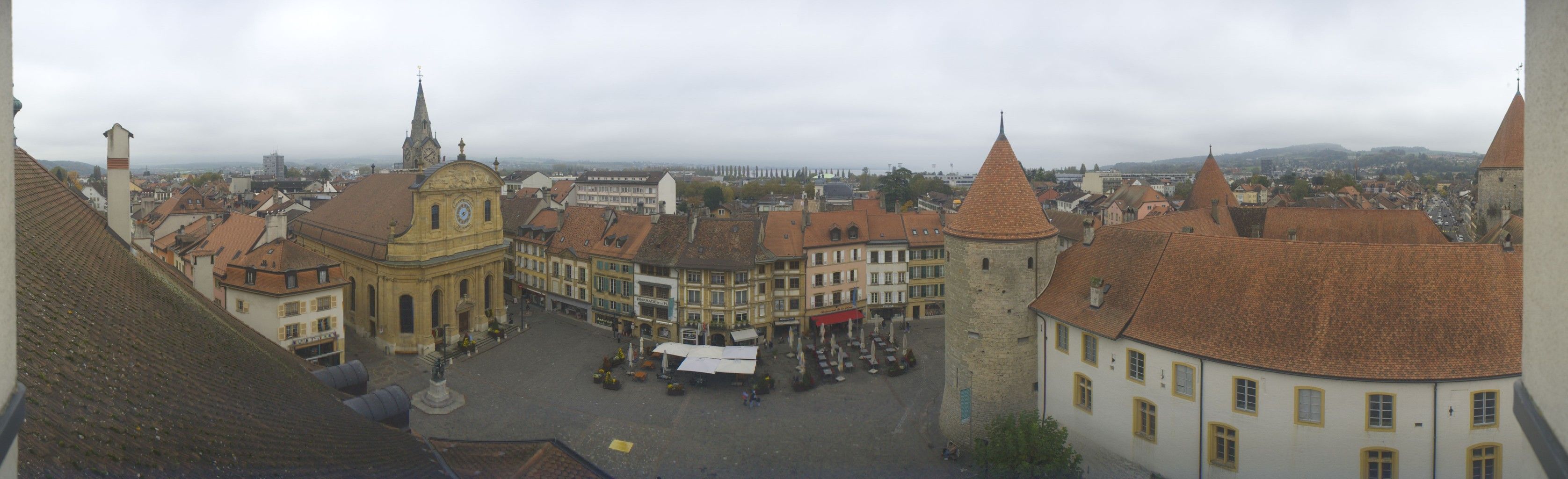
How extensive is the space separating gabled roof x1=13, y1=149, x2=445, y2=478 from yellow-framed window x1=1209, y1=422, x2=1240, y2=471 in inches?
749

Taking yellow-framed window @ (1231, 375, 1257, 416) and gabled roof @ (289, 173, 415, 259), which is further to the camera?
gabled roof @ (289, 173, 415, 259)

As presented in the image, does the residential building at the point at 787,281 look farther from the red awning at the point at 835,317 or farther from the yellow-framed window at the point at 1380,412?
the yellow-framed window at the point at 1380,412

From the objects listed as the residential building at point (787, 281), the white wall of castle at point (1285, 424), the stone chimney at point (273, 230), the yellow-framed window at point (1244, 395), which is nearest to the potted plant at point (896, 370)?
the residential building at point (787, 281)

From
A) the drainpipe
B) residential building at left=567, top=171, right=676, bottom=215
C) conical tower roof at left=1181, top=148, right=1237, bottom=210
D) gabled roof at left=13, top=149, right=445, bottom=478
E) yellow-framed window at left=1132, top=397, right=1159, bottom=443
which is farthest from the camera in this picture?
residential building at left=567, top=171, right=676, bottom=215

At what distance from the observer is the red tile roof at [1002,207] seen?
25.4m

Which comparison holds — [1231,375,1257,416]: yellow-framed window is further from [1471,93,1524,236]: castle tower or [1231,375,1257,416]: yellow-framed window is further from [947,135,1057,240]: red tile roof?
[1471,93,1524,236]: castle tower

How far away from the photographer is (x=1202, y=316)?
21.2 metres

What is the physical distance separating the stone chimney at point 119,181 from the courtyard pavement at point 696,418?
43.1ft

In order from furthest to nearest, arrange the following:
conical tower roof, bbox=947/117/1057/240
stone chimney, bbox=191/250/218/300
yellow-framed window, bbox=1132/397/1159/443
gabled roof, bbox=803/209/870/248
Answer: gabled roof, bbox=803/209/870/248, stone chimney, bbox=191/250/218/300, conical tower roof, bbox=947/117/1057/240, yellow-framed window, bbox=1132/397/1159/443

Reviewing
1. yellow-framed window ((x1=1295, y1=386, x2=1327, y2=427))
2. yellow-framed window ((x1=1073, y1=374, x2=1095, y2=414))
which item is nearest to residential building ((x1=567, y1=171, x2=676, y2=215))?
yellow-framed window ((x1=1073, y1=374, x2=1095, y2=414))

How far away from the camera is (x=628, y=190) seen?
375ft

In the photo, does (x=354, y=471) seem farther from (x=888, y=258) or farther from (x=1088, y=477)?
(x=888, y=258)

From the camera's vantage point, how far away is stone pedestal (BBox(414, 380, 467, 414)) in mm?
30328

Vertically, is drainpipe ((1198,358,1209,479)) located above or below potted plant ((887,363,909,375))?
above
